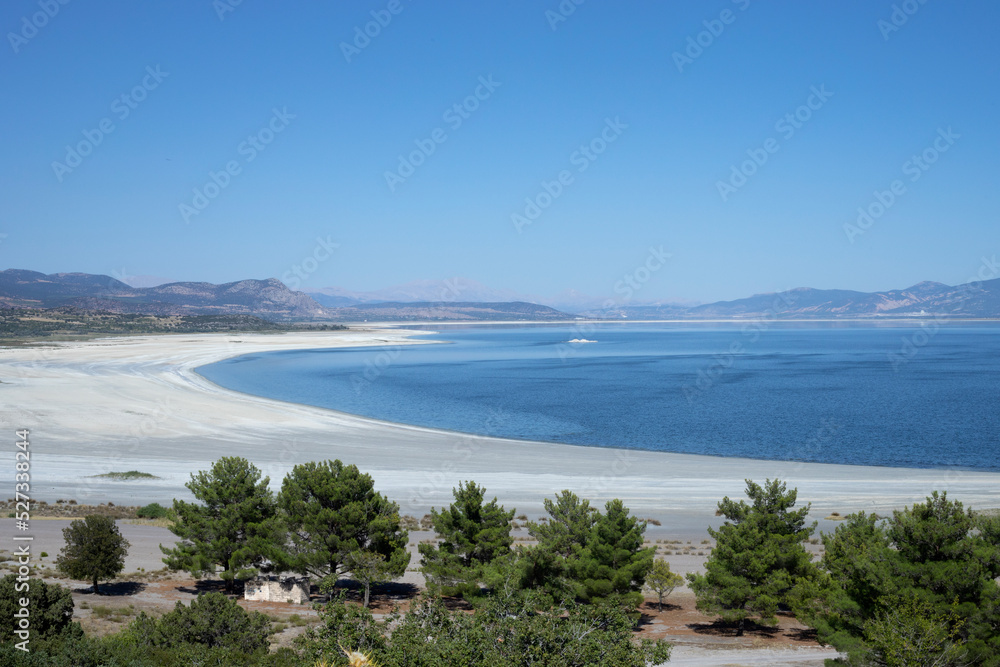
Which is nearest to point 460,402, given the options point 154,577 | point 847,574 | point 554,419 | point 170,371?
point 554,419

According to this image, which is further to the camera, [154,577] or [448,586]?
[154,577]

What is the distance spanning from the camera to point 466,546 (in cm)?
2188

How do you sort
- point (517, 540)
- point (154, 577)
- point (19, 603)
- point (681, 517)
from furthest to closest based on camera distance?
point (681, 517) → point (517, 540) → point (154, 577) → point (19, 603)

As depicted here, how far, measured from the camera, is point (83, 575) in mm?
22797

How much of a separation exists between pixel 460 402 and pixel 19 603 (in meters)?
67.7

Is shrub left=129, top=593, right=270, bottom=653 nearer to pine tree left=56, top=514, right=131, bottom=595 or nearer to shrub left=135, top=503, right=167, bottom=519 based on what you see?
pine tree left=56, top=514, right=131, bottom=595

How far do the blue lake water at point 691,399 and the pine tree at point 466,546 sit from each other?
3670cm

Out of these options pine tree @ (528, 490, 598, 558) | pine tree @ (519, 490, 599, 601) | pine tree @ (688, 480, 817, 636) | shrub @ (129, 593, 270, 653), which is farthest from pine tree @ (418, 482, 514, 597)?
shrub @ (129, 593, 270, 653)

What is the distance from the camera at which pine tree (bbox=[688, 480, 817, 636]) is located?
20.2 metres

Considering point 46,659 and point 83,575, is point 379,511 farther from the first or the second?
point 46,659

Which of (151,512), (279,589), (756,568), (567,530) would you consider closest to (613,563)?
(567,530)

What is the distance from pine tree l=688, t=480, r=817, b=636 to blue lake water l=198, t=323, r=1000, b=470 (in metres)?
34.2

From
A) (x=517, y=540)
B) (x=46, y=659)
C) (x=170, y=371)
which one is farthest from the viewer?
(x=170, y=371)

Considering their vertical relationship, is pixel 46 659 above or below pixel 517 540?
above
